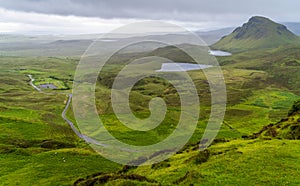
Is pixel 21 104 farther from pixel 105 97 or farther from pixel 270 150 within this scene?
pixel 270 150

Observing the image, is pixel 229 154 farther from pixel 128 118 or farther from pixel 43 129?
pixel 128 118

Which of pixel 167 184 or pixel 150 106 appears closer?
pixel 167 184

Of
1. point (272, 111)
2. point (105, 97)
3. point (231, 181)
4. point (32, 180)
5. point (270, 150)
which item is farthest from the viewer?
point (105, 97)

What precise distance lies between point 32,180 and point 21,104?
114 meters

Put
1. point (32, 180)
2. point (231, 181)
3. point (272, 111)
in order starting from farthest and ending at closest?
point (272, 111) < point (32, 180) < point (231, 181)

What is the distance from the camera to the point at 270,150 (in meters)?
44.9

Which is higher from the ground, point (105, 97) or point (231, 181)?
point (231, 181)

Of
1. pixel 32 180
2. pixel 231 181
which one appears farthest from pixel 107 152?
pixel 231 181

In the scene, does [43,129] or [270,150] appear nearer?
[270,150]

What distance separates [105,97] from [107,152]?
107m

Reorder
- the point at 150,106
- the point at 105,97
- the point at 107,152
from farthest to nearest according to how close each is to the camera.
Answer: the point at 105,97, the point at 150,106, the point at 107,152

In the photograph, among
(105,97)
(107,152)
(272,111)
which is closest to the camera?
(107,152)

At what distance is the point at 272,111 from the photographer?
542 ft

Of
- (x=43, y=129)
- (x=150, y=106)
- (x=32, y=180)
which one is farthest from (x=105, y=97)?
(x=32, y=180)
